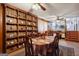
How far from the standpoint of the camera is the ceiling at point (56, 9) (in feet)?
7.86

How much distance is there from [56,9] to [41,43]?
2.34ft

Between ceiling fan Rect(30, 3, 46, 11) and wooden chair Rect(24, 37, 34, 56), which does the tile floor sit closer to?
wooden chair Rect(24, 37, 34, 56)

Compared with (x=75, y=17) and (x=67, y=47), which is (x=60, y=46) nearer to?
(x=67, y=47)


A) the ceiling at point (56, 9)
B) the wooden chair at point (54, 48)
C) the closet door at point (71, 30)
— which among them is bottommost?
the wooden chair at point (54, 48)

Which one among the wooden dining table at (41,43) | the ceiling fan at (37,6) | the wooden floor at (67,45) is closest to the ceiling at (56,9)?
the ceiling fan at (37,6)

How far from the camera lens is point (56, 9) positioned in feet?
7.91

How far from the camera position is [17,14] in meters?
2.42

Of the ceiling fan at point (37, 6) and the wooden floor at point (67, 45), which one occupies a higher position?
the ceiling fan at point (37, 6)

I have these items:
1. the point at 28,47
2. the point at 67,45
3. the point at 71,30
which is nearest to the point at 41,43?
the point at 28,47

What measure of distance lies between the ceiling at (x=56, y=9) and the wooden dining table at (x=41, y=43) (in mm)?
407

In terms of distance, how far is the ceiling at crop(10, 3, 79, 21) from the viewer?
2.40 meters

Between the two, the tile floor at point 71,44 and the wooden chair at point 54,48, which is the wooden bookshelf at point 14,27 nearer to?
the wooden chair at point 54,48

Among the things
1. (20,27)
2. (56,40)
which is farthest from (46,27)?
(20,27)

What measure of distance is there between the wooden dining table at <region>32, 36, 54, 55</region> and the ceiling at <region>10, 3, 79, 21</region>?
0.41 meters
